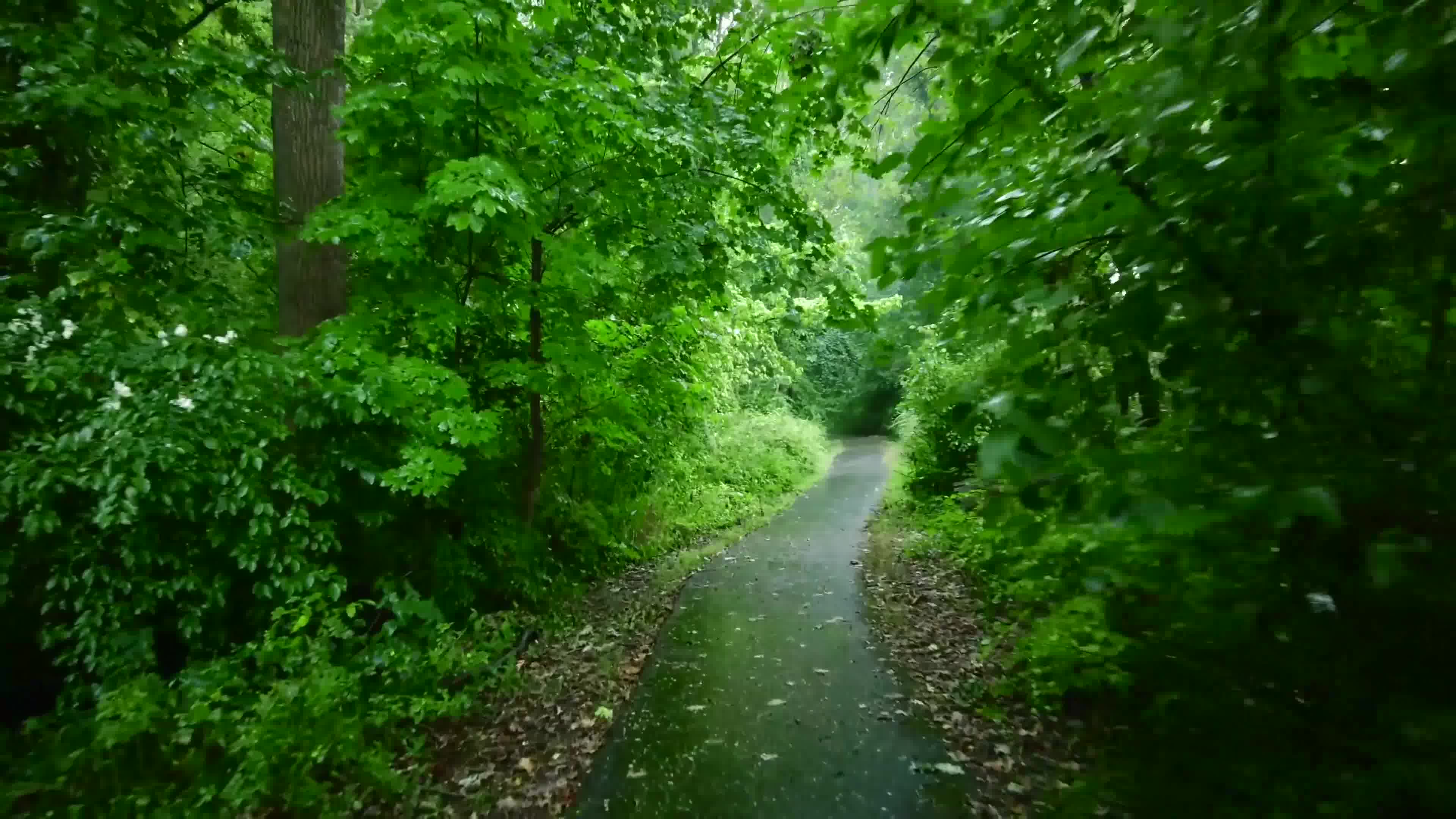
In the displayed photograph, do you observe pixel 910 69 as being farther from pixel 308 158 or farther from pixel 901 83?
pixel 308 158

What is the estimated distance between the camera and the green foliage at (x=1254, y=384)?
1693 mm

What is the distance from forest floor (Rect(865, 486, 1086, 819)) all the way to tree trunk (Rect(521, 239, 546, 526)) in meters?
3.75

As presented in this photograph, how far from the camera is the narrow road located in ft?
13.9

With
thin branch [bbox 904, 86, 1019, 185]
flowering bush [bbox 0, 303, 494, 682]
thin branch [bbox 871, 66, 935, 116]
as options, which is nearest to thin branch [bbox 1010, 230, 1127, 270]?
thin branch [bbox 904, 86, 1019, 185]

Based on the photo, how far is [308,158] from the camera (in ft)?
19.5

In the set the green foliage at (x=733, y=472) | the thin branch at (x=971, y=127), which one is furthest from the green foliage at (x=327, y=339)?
the green foliage at (x=733, y=472)

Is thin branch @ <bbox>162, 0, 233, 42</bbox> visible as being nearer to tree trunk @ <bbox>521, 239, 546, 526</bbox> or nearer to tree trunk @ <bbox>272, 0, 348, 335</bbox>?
tree trunk @ <bbox>272, 0, 348, 335</bbox>

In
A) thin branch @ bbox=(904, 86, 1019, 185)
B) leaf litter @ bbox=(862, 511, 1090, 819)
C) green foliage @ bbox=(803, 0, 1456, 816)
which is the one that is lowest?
leaf litter @ bbox=(862, 511, 1090, 819)

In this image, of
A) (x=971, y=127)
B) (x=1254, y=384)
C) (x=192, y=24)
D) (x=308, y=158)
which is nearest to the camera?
(x=1254, y=384)

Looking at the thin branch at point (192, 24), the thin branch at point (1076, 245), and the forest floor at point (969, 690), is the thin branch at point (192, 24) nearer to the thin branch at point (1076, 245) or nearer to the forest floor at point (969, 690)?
the thin branch at point (1076, 245)

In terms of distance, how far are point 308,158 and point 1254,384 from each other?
21.6 ft

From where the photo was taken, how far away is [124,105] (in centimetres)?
446

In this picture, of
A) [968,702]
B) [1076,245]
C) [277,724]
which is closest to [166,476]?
[277,724]

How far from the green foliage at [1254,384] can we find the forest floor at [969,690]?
5.54 ft
